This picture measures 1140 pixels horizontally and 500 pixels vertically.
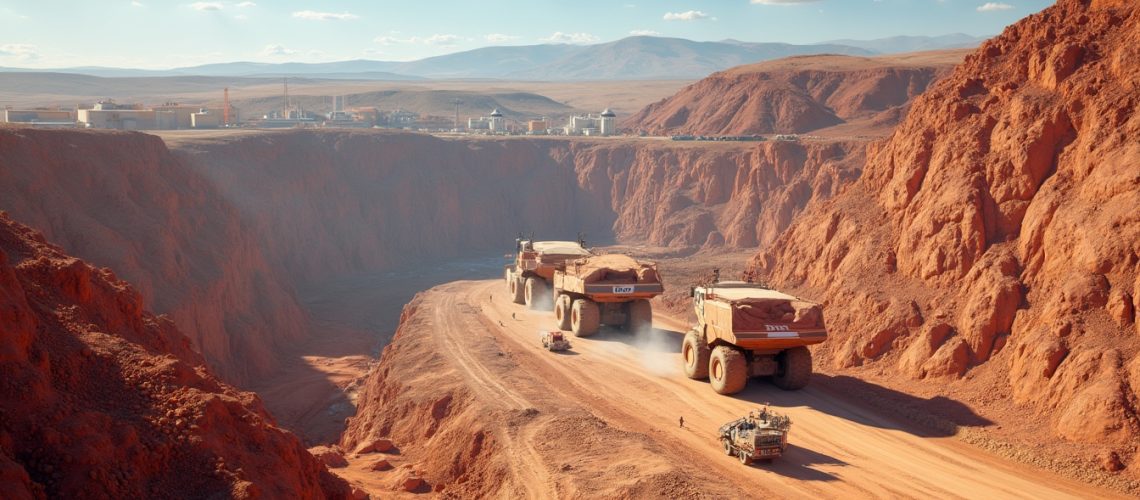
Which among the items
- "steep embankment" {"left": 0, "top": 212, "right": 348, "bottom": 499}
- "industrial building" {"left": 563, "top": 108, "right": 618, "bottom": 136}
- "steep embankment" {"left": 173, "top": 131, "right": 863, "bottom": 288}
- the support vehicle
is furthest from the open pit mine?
"industrial building" {"left": 563, "top": 108, "right": 618, "bottom": 136}

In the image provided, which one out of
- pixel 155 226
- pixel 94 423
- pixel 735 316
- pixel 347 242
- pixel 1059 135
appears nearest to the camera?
pixel 94 423

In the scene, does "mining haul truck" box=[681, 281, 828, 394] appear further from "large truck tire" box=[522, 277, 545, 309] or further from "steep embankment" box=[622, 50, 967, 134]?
"steep embankment" box=[622, 50, 967, 134]

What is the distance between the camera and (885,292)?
3025cm

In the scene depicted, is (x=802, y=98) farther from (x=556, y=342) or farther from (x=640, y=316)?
(x=556, y=342)

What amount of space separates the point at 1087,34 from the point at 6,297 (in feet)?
97.3

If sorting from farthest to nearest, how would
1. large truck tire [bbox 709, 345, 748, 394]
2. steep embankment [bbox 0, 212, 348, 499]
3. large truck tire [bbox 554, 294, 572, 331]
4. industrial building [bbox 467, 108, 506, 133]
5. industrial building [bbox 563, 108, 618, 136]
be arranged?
industrial building [bbox 467, 108, 506, 133]
industrial building [bbox 563, 108, 618, 136]
large truck tire [bbox 554, 294, 572, 331]
large truck tire [bbox 709, 345, 748, 394]
steep embankment [bbox 0, 212, 348, 499]

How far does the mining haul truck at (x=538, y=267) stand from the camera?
39.8 meters

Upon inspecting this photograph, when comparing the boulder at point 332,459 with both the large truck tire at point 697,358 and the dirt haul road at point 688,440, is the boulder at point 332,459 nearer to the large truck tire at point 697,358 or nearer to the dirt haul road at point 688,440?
the dirt haul road at point 688,440

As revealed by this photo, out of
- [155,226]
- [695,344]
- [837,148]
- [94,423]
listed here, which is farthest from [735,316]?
[837,148]

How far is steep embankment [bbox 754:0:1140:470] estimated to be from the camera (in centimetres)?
2262

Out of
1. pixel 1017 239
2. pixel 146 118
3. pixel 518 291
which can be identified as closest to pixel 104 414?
pixel 1017 239

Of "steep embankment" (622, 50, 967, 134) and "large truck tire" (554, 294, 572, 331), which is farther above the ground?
"steep embankment" (622, 50, 967, 134)

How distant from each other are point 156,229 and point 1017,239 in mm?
32695

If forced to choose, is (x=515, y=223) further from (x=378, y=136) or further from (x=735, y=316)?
(x=735, y=316)
